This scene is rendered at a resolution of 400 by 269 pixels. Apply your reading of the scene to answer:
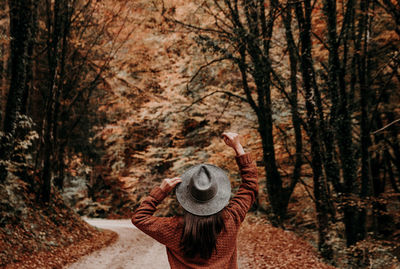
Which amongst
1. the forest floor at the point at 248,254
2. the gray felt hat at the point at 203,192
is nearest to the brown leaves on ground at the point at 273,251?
the forest floor at the point at 248,254

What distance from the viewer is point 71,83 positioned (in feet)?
49.9

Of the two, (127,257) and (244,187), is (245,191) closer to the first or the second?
(244,187)

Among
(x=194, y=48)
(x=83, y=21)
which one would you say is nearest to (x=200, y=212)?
(x=194, y=48)

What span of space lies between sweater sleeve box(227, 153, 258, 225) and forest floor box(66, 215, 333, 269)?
6.14 m

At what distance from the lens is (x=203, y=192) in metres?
1.81

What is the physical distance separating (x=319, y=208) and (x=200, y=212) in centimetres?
790

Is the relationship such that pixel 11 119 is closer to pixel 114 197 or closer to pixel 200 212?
pixel 200 212

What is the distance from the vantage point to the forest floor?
25.7 ft

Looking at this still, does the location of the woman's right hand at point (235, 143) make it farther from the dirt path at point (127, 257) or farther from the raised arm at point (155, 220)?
the dirt path at point (127, 257)

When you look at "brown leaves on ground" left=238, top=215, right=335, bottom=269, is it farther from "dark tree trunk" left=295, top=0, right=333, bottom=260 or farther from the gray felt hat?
the gray felt hat

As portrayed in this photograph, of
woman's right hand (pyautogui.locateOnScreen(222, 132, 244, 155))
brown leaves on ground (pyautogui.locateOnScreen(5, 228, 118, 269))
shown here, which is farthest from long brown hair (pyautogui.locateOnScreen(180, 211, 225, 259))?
brown leaves on ground (pyautogui.locateOnScreen(5, 228, 118, 269))

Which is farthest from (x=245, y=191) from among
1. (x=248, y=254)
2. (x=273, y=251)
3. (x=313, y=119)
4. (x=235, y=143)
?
(x=273, y=251)

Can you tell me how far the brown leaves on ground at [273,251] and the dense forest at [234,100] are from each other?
0.82m

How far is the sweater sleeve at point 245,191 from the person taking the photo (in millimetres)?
2014
